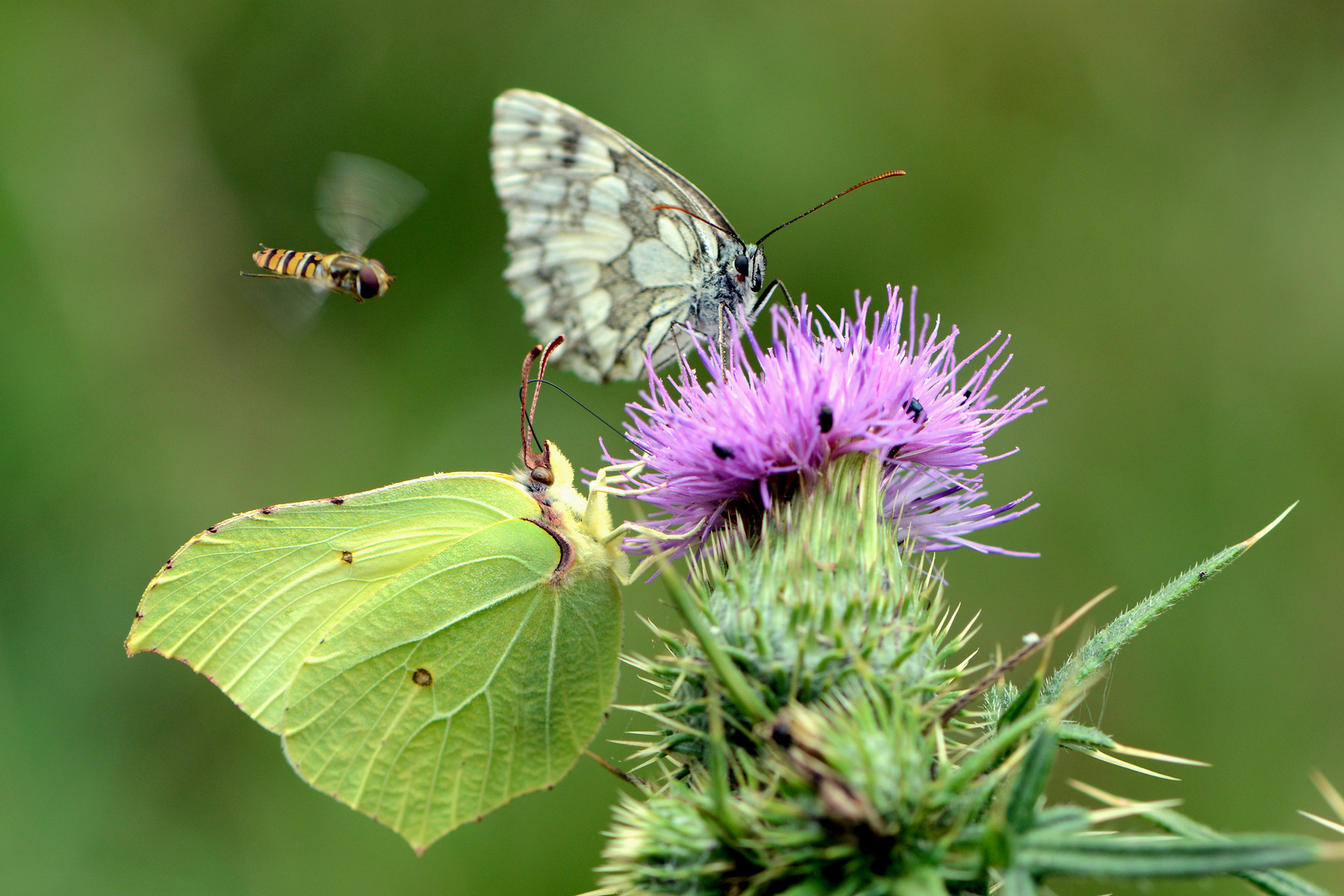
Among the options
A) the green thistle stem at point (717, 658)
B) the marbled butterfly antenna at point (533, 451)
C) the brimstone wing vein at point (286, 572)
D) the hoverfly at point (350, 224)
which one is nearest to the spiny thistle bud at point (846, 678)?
the green thistle stem at point (717, 658)

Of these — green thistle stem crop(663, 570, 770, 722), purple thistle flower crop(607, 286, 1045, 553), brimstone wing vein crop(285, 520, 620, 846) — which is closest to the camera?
green thistle stem crop(663, 570, 770, 722)

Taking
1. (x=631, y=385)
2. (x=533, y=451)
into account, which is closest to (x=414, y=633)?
(x=533, y=451)

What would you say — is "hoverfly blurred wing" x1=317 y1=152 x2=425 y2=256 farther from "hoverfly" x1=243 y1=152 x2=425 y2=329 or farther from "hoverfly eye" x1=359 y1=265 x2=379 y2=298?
"hoverfly eye" x1=359 y1=265 x2=379 y2=298

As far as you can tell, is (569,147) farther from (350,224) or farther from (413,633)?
(413,633)

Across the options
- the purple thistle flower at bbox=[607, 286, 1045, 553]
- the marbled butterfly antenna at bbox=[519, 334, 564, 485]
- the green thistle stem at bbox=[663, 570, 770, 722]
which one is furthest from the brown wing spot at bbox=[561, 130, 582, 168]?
the green thistle stem at bbox=[663, 570, 770, 722]

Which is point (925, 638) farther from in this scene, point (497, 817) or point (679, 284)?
point (497, 817)

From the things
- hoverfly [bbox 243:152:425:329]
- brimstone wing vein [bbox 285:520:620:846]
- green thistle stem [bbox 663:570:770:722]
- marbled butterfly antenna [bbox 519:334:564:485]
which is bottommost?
brimstone wing vein [bbox 285:520:620:846]
